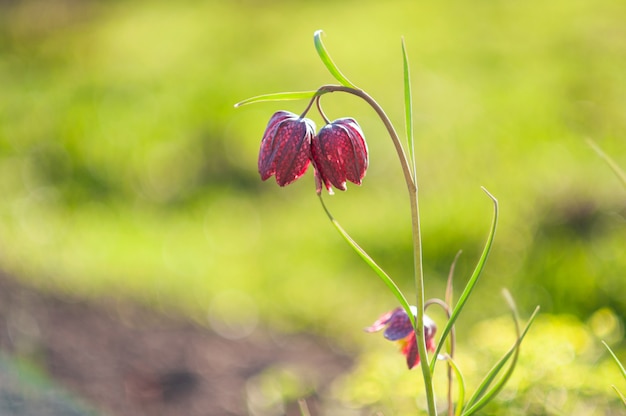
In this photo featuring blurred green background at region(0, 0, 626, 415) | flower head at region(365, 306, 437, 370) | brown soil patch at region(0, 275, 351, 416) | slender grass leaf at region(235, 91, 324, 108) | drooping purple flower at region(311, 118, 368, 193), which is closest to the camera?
slender grass leaf at region(235, 91, 324, 108)

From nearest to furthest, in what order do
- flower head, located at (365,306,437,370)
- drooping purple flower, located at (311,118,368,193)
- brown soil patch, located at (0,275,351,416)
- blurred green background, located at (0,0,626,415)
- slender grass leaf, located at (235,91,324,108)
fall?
1. slender grass leaf, located at (235,91,324,108)
2. drooping purple flower, located at (311,118,368,193)
3. flower head, located at (365,306,437,370)
4. brown soil patch, located at (0,275,351,416)
5. blurred green background, located at (0,0,626,415)

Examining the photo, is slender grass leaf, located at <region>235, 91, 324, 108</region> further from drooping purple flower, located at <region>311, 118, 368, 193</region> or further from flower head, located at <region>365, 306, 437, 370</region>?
flower head, located at <region>365, 306, 437, 370</region>

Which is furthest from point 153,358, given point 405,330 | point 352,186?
point 352,186

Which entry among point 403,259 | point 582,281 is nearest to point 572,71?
point 403,259

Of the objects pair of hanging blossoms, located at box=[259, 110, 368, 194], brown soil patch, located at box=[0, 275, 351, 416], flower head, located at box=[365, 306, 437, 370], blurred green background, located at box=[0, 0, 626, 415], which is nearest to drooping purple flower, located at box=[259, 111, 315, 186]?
pair of hanging blossoms, located at box=[259, 110, 368, 194]

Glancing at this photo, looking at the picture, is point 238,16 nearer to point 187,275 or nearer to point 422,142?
point 422,142

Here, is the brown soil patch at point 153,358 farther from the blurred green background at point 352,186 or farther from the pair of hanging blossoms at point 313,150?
the pair of hanging blossoms at point 313,150

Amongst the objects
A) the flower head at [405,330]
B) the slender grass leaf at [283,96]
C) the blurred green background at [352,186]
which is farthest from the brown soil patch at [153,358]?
the slender grass leaf at [283,96]
